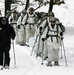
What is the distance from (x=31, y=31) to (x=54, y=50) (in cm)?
680

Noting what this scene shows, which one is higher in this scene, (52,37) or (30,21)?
(30,21)

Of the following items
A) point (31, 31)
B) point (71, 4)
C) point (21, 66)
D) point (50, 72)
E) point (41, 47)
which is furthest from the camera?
point (71, 4)

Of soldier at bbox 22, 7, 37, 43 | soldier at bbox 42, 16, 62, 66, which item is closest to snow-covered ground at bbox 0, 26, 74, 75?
soldier at bbox 42, 16, 62, 66

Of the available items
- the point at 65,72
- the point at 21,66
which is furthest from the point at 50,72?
the point at 21,66

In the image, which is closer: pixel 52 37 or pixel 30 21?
pixel 52 37

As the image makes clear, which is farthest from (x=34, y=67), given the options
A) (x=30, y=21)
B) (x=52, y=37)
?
(x=30, y=21)

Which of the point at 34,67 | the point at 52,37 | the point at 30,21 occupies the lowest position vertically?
the point at 34,67

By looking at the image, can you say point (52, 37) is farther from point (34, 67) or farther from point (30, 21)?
point (30, 21)

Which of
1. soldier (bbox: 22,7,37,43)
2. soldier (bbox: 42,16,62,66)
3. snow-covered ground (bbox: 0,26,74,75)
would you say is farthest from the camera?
soldier (bbox: 22,7,37,43)

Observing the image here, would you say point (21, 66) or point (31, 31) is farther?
point (31, 31)

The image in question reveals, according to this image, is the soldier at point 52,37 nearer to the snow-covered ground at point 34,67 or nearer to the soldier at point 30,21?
the snow-covered ground at point 34,67

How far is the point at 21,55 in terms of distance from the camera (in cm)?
1750

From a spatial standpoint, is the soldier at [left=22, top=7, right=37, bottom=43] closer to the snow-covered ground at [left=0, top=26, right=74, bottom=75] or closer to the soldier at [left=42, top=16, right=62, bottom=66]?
the snow-covered ground at [left=0, top=26, right=74, bottom=75]

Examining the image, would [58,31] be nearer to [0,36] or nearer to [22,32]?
[0,36]
